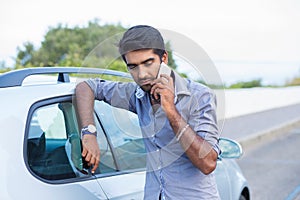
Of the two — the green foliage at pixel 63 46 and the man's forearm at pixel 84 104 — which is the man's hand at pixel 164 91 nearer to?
the man's forearm at pixel 84 104

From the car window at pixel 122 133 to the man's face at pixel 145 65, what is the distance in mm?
623

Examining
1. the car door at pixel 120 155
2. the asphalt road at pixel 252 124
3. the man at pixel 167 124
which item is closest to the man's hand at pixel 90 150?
the man at pixel 167 124

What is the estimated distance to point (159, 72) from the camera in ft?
7.74

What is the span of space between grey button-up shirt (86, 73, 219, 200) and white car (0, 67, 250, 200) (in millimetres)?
316

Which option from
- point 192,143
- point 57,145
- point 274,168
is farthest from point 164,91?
point 274,168

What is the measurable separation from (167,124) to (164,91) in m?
0.22

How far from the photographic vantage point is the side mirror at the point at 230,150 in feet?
12.7

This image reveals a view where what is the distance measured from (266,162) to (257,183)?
6.22 ft

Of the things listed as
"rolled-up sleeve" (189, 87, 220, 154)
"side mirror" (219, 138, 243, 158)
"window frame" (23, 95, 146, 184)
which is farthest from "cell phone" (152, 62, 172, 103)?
"side mirror" (219, 138, 243, 158)

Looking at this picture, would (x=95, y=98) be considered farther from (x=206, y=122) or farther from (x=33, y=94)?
(x=206, y=122)

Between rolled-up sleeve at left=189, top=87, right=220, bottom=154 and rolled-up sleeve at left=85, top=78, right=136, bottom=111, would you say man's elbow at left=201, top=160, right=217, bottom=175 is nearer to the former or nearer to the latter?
rolled-up sleeve at left=189, top=87, right=220, bottom=154

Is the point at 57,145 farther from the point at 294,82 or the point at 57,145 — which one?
the point at 294,82

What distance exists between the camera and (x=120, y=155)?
10.3 feet

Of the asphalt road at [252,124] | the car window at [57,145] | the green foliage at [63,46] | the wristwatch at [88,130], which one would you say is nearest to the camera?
the car window at [57,145]
